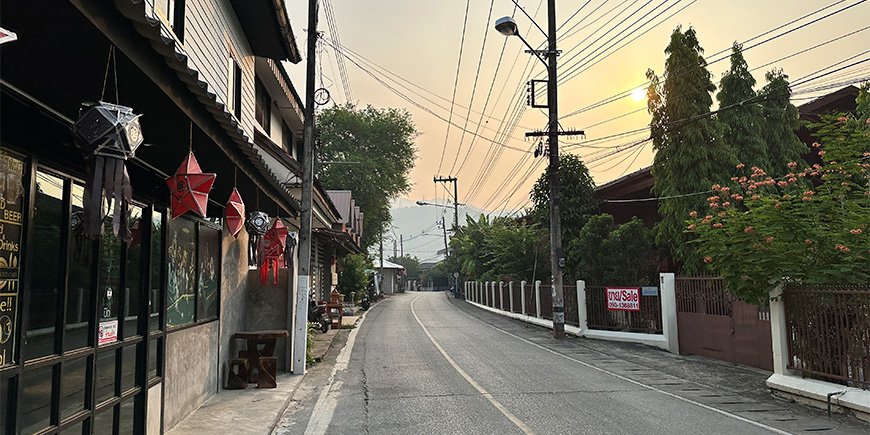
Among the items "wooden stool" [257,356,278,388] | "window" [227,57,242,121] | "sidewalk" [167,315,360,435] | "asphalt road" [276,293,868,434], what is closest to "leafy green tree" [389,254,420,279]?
"asphalt road" [276,293,868,434]

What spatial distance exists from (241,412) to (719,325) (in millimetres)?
11042

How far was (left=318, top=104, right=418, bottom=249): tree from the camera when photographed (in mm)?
48428

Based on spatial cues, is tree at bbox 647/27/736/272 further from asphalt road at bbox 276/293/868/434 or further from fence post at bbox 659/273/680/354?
asphalt road at bbox 276/293/868/434

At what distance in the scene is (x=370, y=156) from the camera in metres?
51.2

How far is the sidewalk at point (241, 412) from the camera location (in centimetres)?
779

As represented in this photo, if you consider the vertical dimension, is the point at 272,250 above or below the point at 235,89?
below

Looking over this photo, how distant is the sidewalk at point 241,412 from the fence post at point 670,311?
1002 centimetres

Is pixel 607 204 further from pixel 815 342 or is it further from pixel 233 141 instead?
pixel 233 141

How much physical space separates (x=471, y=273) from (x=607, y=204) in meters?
22.6

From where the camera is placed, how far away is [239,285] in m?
11.8

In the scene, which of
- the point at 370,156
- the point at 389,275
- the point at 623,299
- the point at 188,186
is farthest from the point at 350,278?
the point at 389,275

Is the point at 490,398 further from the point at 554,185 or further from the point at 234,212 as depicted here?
the point at 554,185

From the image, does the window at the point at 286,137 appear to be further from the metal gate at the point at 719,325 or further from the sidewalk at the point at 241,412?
the metal gate at the point at 719,325

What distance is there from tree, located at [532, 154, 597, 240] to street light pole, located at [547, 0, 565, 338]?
428cm
